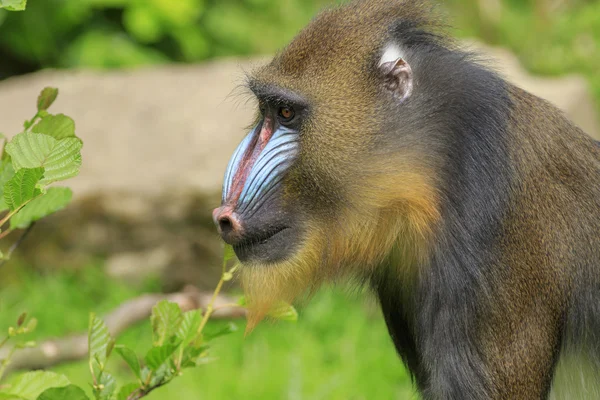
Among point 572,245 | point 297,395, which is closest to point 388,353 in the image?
point 297,395

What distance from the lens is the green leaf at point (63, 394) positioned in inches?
78.7

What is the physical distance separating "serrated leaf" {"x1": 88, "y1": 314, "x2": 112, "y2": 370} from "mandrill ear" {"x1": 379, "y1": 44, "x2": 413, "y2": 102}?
1138 mm

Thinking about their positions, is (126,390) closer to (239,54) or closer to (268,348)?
(268,348)

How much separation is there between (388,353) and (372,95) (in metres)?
3.05

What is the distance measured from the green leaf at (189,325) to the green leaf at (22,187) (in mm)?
606

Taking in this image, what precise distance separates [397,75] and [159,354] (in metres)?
1.11

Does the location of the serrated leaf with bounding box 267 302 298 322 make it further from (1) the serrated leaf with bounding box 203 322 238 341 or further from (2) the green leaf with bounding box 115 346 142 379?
(2) the green leaf with bounding box 115 346 142 379

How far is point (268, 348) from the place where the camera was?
5.63m

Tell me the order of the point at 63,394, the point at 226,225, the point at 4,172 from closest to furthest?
the point at 63,394 → the point at 4,172 → the point at 226,225

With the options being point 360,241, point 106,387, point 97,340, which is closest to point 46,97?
point 97,340

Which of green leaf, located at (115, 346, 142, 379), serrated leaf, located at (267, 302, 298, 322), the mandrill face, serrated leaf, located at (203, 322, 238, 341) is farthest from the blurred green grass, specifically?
green leaf, located at (115, 346, 142, 379)

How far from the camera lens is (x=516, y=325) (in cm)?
276

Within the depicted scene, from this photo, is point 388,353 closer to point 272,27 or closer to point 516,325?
point 516,325

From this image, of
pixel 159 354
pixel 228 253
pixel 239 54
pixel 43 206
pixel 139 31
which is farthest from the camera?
pixel 239 54
